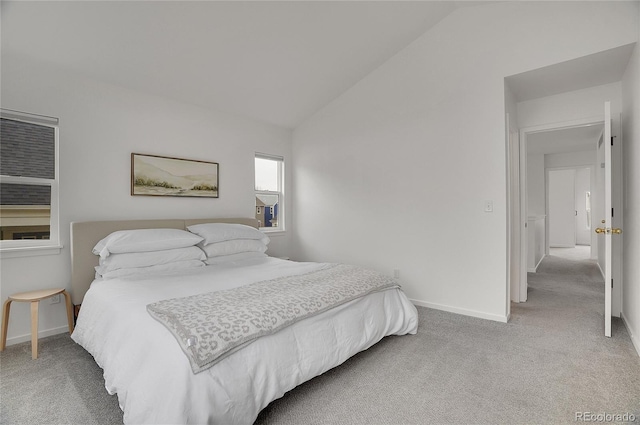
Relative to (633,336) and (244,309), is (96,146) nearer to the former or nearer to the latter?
(244,309)

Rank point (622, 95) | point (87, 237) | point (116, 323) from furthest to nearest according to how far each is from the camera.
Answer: point (622, 95), point (87, 237), point (116, 323)

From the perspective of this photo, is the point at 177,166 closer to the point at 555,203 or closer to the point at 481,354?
the point at 481,354

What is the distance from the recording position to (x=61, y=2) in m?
2.24

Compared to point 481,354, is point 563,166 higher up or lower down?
higher up

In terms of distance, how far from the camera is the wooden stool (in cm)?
232

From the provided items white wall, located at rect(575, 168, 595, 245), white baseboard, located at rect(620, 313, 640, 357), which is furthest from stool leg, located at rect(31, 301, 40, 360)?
white wall, located at rect(575, 168, 595, 245)

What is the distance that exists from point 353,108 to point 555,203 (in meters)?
7.96

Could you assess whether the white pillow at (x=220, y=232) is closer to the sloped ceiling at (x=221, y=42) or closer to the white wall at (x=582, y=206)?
the sloped ceiling at (x=221, y=42)

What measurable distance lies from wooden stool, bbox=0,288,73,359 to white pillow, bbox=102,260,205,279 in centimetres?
43

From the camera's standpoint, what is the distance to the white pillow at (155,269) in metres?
2.61

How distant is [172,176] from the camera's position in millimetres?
3539

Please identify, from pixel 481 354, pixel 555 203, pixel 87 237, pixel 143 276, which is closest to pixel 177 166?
pixel 87 237

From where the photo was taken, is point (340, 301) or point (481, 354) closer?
point (340, 301)

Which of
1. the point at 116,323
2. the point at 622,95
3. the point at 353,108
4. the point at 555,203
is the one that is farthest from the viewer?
the point at 555,203
